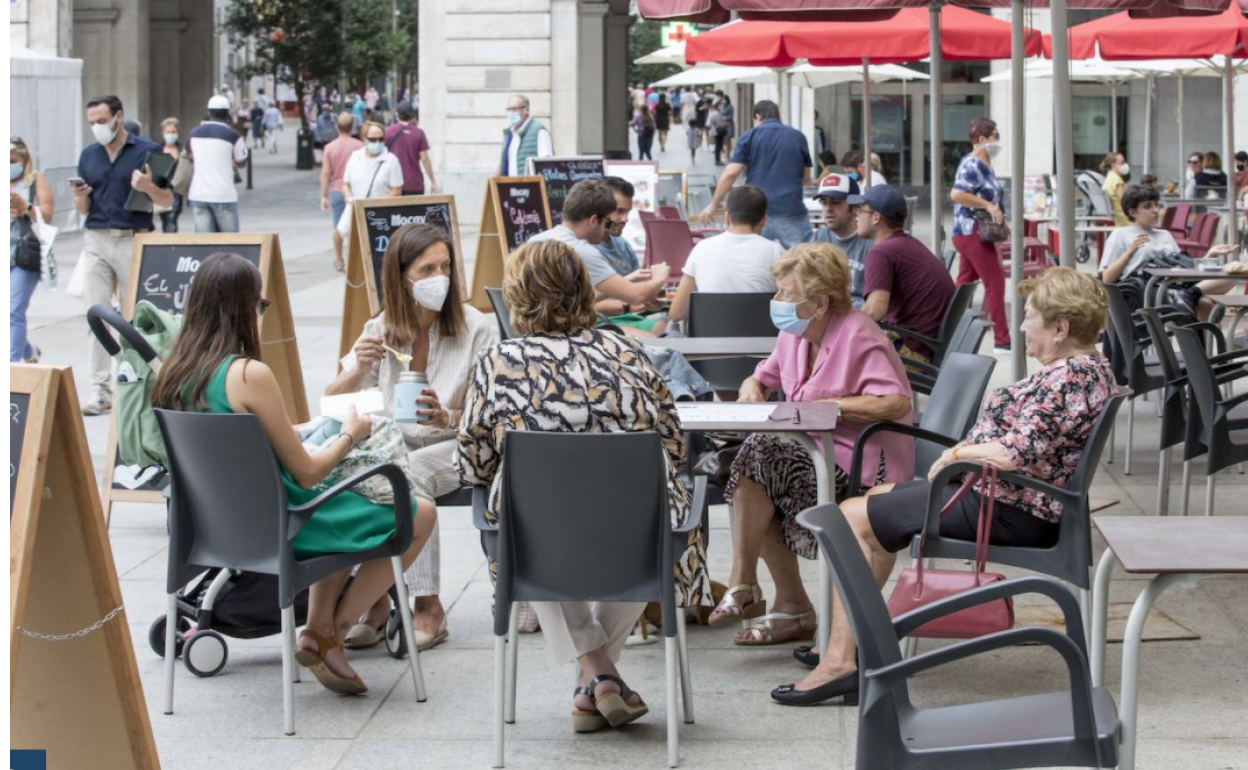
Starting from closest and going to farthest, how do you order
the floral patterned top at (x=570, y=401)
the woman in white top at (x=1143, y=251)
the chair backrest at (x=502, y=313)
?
the floral patterned top at (x=570, y=401), the chair backrest at (x=502, y=313), the woman in white top at (x=1143, y=251)

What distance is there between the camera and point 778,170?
1225 cm

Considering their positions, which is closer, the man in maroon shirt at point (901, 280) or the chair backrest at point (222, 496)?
the chair backrest at point (222, 496)

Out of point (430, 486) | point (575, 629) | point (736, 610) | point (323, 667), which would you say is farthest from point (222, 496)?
point (736, 610)

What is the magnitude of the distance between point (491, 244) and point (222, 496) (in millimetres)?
8036

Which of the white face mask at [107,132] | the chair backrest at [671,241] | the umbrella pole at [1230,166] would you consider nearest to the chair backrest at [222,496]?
the white face mask at [107,132]

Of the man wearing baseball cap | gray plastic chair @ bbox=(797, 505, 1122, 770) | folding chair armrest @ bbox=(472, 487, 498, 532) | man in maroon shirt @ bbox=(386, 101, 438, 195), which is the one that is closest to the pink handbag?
gray plastic chair @ bbox=(797, 505, 1122, 770)

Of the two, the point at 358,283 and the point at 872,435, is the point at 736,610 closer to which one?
the point at 872,435

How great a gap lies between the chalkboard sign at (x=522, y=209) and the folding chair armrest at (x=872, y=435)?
25.0 feet

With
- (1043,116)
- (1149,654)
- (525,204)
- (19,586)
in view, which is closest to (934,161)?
(525,204)

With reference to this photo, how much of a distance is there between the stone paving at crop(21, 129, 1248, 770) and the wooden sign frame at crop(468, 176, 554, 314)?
6231 mm

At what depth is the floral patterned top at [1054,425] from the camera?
477cm

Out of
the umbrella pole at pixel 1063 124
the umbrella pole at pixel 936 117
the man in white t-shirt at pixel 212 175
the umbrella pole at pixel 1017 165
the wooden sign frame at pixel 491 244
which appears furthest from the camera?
the man in white t-shirt at pixel 212 175

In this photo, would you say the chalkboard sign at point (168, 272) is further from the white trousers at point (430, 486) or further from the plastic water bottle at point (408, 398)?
the plastic water bottle at point (408, 398)

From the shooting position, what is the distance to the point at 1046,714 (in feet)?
11.8
